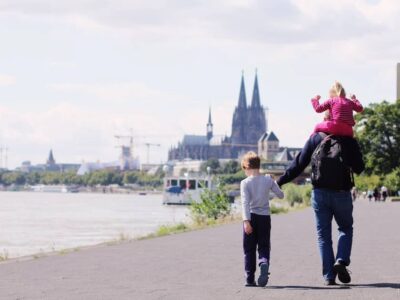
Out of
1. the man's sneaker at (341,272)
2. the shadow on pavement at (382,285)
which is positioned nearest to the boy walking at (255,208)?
the man's sneaker at (341,272)

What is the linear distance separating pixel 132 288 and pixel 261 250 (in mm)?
1338

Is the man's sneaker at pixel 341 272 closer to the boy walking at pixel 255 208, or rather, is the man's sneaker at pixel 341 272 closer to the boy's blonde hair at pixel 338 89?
the boy walking at pixel 255 208

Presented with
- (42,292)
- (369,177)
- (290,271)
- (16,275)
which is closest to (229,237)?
(290,271)

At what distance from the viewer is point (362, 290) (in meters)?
9.49

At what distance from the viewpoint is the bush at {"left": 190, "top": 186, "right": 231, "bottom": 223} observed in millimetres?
34531

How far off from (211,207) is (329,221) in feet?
81.1

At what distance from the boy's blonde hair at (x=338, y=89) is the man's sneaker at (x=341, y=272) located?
158 cm

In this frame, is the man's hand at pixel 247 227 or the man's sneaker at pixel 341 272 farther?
the man's hand at pixel 247 227

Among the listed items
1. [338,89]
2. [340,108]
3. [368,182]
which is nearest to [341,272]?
[340,108]

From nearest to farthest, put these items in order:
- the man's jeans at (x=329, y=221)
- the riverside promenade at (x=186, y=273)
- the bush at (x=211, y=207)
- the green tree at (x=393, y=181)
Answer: the riverside promenade at (x=186, y=273) < the man's jeans at (x=329, y=221) < the bush at (x=211, y=207) < the green tree at (x=393, y=181)

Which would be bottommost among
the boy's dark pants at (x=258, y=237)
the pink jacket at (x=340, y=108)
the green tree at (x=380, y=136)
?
the boy's dark pants at (x=258, y=237)

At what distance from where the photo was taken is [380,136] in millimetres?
97438

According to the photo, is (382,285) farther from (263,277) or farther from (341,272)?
(263,277)

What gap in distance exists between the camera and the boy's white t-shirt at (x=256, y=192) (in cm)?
1015
